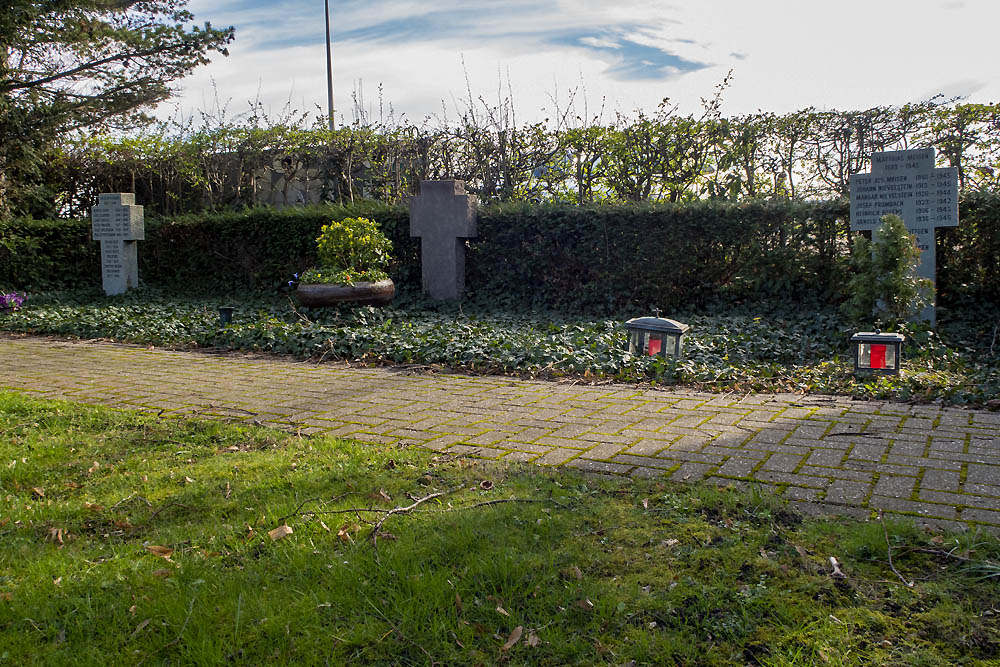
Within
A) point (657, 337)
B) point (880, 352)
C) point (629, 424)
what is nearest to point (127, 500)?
point (629, 424)

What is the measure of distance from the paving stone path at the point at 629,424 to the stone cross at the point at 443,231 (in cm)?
461

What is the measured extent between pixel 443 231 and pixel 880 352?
6674 millimetres

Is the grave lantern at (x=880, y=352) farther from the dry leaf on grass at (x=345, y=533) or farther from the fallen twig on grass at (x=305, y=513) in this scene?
the dry leaf on grass at (x=345, y=533)

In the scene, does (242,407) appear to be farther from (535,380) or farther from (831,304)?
(831,304)

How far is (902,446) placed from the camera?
12.3 ft

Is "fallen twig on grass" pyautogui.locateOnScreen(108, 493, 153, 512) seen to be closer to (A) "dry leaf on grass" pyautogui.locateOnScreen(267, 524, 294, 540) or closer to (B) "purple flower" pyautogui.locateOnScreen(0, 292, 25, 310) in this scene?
(A) "dry leaf on grass" pyautogui.locateOnScreen(267, 524, 294, 540)

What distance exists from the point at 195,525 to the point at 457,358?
12.9ft

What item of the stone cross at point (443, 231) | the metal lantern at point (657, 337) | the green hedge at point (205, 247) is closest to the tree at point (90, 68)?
the green hedge at point (205, 247)

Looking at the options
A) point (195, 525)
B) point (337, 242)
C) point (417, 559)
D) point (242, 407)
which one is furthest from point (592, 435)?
point (337, 242)

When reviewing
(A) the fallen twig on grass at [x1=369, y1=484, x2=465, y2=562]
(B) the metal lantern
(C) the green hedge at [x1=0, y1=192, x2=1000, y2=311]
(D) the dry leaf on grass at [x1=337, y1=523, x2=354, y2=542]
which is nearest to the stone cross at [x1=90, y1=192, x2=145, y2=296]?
(C) the green hedge at [x1=0, y1=192, x2=1000, y2=311]

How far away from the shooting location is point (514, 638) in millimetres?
2043

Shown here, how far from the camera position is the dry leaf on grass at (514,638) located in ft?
6.61

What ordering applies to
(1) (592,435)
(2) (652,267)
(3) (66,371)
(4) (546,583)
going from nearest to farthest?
1. (4) (546,583)
2. (1) (592,435)
3. (3) (66,371)
4. (2) (652,267)

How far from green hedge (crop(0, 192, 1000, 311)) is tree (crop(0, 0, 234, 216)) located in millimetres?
3443
